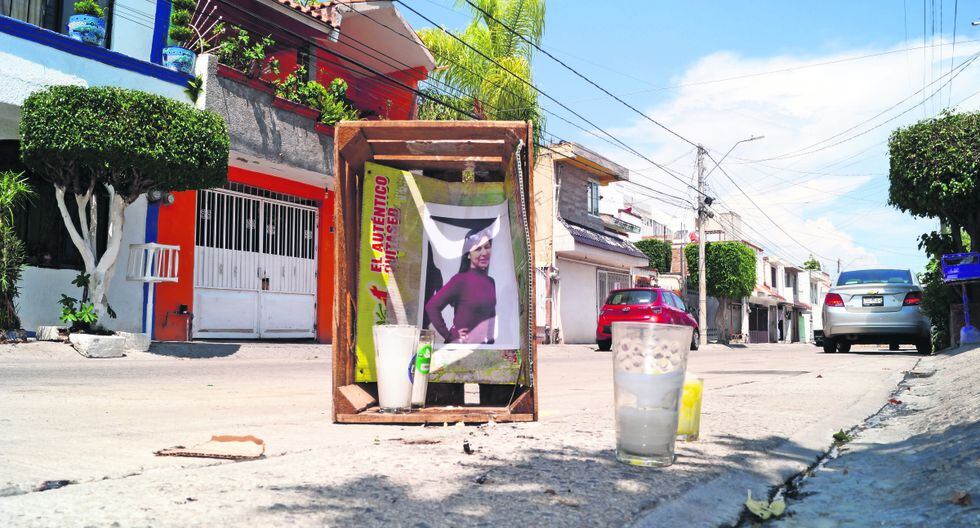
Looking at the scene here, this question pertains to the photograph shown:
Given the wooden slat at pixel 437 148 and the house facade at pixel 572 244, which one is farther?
the house facade at pixel 572 244

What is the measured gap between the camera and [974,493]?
267cm

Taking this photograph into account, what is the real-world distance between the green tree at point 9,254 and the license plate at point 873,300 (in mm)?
13763

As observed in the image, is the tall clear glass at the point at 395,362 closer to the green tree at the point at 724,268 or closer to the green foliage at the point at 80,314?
the green foliage at the point at 80,314

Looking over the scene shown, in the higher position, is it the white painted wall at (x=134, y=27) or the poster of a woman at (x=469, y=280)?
the white painted wall at (x=134, y=27)

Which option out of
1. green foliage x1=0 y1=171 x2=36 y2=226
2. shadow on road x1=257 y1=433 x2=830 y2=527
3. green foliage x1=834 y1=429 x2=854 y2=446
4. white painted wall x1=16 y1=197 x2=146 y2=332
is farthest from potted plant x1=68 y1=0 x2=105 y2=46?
green foliage x1=834 y1=429 x2=854 y2=446

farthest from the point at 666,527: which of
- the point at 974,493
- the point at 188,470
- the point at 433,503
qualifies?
the point at 188,470

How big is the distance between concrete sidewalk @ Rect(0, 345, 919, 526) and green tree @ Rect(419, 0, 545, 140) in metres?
15.6

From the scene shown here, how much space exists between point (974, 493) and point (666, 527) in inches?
47.0

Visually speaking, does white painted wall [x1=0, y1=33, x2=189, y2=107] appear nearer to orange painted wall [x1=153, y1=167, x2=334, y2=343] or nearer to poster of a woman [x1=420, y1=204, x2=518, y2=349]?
A: orange painted wall [x1=153, y1=167, x2=334, y2=343]

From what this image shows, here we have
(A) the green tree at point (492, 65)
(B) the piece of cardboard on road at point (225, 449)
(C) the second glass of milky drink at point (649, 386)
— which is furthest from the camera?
(A) the green tree at point (492, 65)

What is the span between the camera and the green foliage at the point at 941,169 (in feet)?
40.2

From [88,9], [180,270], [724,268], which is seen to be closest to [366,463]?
[88,9]

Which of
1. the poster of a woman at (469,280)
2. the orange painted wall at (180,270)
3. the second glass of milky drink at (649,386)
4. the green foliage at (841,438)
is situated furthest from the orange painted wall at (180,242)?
the second glass of milky drink at (649,386)

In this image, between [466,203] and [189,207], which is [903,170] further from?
[189,207]
